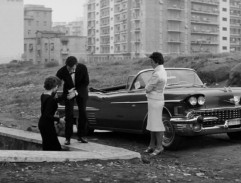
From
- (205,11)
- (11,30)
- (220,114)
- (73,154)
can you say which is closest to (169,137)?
(220,114)

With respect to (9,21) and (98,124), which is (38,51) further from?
(98,124)

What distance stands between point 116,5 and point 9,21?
27630 mm

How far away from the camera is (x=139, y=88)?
9.53 metres

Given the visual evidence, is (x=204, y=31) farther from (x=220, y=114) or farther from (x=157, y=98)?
(x=157, y=98)

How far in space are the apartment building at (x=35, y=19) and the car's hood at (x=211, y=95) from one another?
119m

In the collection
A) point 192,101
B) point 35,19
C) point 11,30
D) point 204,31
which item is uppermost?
point 35,19

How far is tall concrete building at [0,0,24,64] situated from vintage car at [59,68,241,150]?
282ft

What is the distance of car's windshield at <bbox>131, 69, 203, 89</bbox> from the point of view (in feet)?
31.1

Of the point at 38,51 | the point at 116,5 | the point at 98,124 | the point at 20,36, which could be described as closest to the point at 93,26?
the point at 116,5

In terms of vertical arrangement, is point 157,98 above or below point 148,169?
above

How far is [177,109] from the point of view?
8.35 m

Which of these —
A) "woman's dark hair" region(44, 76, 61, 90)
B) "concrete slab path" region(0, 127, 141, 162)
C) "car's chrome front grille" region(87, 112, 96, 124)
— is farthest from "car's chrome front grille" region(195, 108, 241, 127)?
"car's chrome front grille" region(87, 112, 96, 124)

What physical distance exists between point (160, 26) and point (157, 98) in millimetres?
93841

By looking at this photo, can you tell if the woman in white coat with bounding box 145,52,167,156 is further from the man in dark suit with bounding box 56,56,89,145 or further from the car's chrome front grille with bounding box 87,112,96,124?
the car's chrome front grille with bounding box 87,112,96,124
